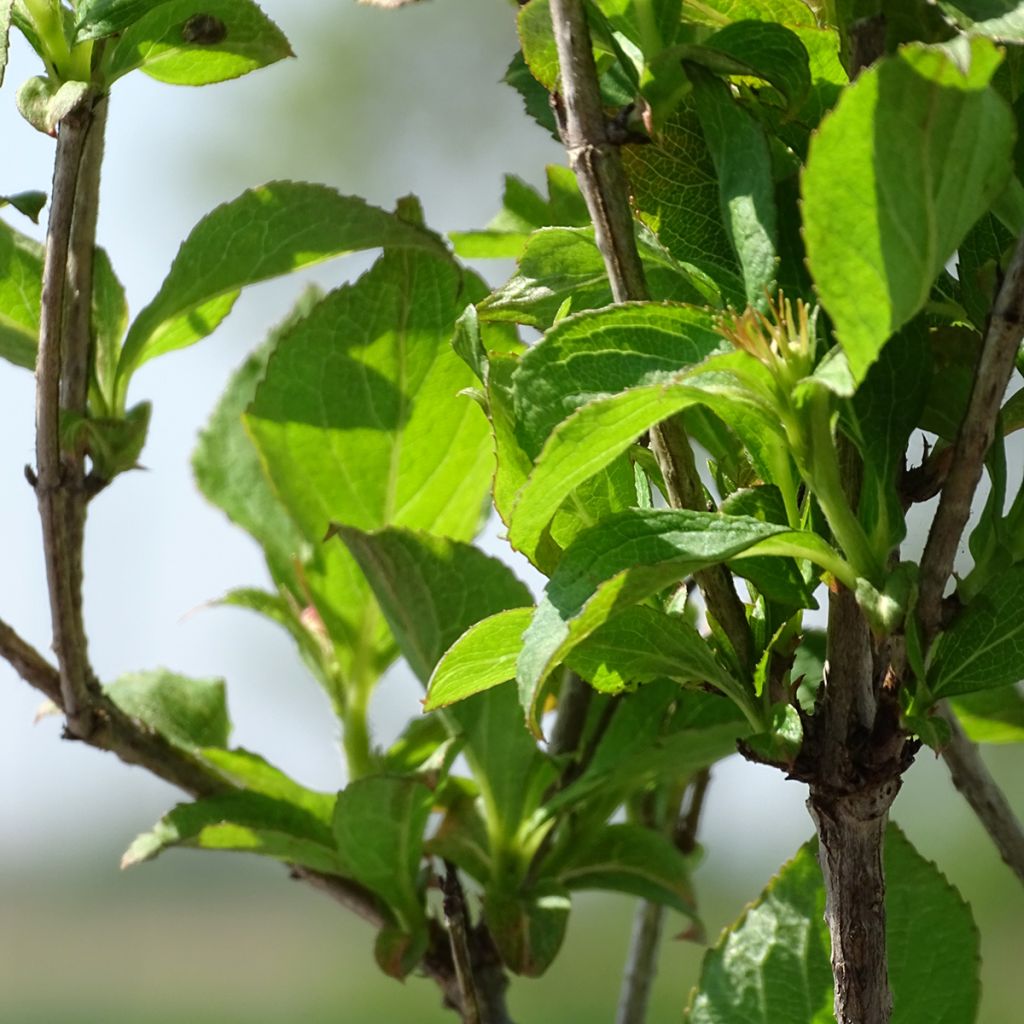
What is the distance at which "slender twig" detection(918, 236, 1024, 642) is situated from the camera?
7.6 inches

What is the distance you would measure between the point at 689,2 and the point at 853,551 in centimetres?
11

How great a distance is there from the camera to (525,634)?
197 mm

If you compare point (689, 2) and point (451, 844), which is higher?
point (689, 2)

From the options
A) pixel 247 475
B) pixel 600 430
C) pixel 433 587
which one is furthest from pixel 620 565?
pixel 247 475

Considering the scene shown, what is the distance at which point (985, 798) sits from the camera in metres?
0.30

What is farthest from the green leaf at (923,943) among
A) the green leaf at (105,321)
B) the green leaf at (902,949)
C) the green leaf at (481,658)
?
the green leaf at (105,321)

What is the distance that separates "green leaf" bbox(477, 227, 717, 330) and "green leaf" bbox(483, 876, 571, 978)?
0.16m

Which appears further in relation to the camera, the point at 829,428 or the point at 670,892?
the point at 670,892

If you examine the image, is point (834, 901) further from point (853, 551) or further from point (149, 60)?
point (149, 60)

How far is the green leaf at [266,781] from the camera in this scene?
0.34 meters

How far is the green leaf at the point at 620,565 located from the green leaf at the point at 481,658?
2 cm

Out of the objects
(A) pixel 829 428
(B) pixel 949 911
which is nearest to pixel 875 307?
(A) pixel 829 428

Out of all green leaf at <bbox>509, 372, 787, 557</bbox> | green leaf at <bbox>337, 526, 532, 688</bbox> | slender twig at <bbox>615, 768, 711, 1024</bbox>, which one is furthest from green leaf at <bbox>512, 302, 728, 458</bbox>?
slender twig at <bbox>615, 768, 711, 1024</bbox>

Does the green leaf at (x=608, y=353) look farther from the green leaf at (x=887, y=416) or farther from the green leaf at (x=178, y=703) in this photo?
the green leaf at (x=178, y=703)
